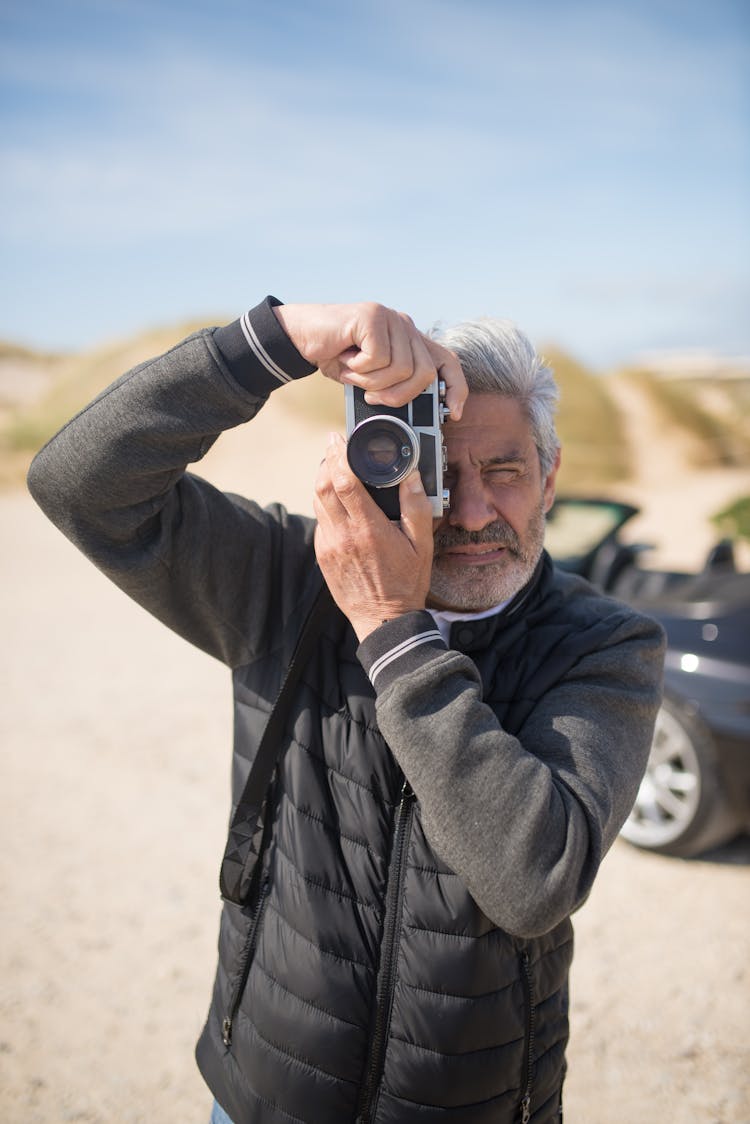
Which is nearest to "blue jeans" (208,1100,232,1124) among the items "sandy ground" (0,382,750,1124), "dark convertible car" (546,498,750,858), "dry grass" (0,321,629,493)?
"sandy ground" (0,382,750,1124)

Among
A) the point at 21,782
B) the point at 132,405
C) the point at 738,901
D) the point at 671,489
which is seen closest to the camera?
the point at 132,405

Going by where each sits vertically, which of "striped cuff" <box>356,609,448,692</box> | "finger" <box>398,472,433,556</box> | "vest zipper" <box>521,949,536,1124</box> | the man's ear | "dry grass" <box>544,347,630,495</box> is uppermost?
"dry grass" <box>544,347,630,495</box>

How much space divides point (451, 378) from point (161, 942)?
3.01m

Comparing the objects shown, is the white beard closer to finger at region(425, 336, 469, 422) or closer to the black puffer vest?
the black puffer vest

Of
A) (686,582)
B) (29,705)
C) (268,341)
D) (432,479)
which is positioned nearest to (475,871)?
(432,479)

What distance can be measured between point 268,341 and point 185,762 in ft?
13.9

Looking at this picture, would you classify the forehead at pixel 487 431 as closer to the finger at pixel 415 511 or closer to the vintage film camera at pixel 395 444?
the vintage film camera at pixel 395 444

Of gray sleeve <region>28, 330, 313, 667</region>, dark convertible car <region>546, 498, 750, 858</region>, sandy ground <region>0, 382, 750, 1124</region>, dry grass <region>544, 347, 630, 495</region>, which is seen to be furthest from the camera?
dry grass <region>544, 347, 630, 495</region>

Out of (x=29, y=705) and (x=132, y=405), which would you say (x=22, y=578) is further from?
(x=132, y=405)

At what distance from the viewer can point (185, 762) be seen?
5.35m

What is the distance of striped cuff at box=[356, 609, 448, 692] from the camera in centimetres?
139

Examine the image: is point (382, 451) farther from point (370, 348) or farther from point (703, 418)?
point (703, 418)

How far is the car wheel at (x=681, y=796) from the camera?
404cm

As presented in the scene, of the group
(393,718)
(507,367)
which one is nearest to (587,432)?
(507,367)
